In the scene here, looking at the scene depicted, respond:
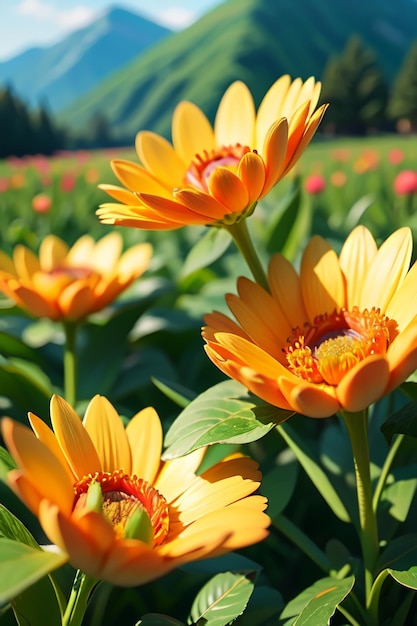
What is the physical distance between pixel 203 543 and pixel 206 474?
149 millimetres

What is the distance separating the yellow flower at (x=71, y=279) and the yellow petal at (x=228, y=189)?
43 centimetres

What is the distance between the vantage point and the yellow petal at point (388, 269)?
0.61 m

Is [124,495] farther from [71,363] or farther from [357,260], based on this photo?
[71,363]

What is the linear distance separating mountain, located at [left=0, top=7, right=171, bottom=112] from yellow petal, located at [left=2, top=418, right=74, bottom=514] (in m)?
123

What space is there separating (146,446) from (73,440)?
0.26 ft

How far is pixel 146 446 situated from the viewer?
1.98 ft

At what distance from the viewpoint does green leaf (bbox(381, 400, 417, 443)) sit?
566 mm

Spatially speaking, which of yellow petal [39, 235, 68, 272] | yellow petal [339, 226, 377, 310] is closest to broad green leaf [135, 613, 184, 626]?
yellow petal [339, 226, 377, 310]

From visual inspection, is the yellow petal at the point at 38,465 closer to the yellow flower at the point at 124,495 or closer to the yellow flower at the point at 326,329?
the yellow flower at the point at 124,495

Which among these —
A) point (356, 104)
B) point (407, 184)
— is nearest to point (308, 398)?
point (407, 184)

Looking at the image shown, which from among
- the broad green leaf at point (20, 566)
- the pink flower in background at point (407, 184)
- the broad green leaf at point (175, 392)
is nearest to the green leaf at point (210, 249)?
the broad green leaf at point (175, 392)

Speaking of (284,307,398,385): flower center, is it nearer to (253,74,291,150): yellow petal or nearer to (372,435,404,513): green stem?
(372,435,404,513): green stem

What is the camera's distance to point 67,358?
106cm

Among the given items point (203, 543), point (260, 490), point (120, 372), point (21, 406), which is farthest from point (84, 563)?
point (120, 372)
